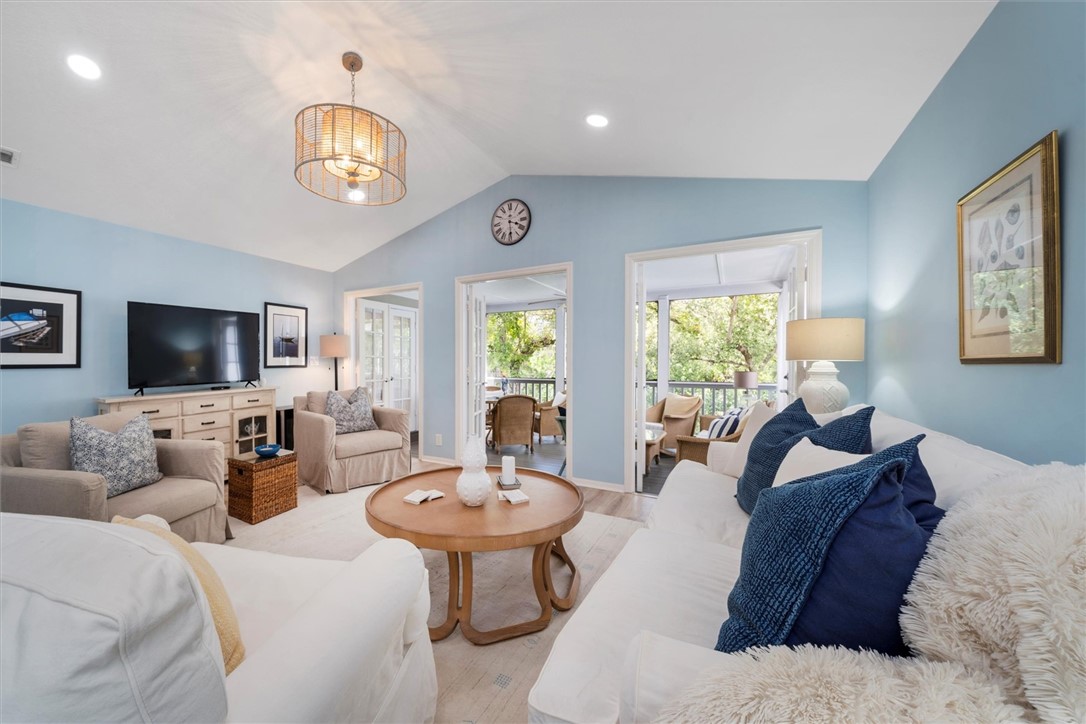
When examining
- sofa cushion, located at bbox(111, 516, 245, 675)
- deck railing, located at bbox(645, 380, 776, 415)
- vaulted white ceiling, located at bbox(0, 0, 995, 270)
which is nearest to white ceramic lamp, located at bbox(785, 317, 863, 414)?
vaulted white ceiling, located at bbox(0, 0, 995, 270)

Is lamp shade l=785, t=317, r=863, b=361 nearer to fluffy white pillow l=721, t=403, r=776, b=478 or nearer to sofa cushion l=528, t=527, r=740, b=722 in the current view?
fluffy white pillow l=721, t=403, r=776, b=478

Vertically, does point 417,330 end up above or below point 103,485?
above

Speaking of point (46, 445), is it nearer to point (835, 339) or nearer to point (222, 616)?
point (222, 616)

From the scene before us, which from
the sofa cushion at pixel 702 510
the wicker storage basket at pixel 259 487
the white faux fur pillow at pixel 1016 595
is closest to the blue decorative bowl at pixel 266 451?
the wicker storage basket at pixel 259 487

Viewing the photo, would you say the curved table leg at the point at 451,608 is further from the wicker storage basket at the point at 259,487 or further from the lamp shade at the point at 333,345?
the lamp shade at the point at 333,345

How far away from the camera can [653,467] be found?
14.6 feet

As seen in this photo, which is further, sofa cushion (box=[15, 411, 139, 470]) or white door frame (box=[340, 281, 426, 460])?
white door frame (box=[340, 281, 426, 460])

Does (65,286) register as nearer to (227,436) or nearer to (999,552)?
(227,436)

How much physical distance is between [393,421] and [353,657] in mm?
3297

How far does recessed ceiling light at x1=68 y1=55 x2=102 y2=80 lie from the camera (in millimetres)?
2203

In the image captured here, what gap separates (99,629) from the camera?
47 centimetres

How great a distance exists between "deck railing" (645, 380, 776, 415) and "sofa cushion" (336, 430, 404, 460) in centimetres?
330

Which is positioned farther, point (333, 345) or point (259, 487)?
point (333, 345)

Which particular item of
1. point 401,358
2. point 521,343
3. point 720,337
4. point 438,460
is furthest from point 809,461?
point 521,343
